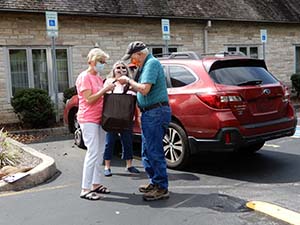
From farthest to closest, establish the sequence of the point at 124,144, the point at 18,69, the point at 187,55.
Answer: the point at 18,69, the point at 187,55, the point at 124,144

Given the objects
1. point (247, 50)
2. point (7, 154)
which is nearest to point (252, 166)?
point (7, 154)

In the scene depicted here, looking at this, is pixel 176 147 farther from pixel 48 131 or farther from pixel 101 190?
pixel 48 131

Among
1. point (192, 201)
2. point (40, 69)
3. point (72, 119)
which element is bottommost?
point (192, 201)

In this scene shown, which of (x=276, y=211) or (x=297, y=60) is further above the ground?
(x=297, y=60)

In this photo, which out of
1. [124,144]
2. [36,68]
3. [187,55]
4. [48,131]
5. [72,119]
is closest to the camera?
[124,144]

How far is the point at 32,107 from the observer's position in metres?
10.9

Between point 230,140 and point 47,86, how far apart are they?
26.2 ft

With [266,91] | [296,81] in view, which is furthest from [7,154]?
[296,81]

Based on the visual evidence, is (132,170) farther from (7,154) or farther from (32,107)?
(32,107)

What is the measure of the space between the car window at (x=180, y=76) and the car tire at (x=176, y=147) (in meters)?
0.66

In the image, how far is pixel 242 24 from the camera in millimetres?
16828

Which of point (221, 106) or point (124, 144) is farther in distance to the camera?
point (124, 144)

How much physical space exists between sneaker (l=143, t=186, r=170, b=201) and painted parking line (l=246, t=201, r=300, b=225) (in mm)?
992

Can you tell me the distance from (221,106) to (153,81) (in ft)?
4.63
